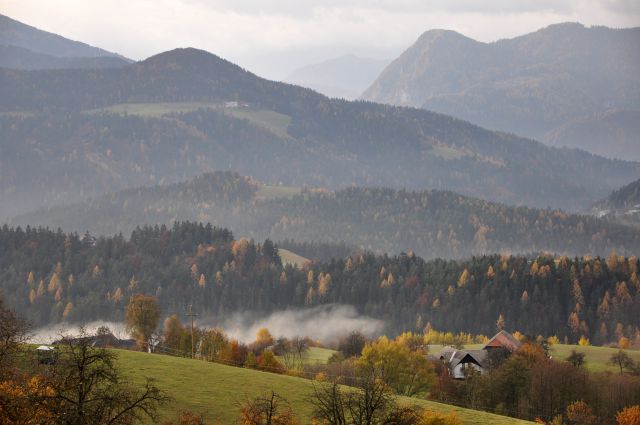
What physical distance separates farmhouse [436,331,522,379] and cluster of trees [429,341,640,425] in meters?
15.7

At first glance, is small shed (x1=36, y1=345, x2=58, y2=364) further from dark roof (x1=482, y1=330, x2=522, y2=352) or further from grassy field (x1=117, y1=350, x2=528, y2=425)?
dark roof (x1=482, y1=330, x2=522, y2=352)

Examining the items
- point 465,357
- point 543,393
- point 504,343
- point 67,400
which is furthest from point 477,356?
point 67,400

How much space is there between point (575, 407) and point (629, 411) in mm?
9762

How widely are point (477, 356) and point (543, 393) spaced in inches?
1399

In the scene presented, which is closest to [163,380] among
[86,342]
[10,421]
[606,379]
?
[86,342]

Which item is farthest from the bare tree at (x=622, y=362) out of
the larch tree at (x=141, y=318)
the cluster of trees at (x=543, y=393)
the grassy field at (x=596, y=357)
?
the larch tree at (x=141, y=318)

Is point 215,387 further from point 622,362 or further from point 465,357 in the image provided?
point 622,362

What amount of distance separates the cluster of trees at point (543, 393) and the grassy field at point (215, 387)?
27.8 m

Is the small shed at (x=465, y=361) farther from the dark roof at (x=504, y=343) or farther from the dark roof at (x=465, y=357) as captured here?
the dark roof at (x=504, y=343)

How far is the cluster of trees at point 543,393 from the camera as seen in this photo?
462ft

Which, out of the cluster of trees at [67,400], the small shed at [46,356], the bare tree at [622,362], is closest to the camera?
the cluster of trees at [67,400]

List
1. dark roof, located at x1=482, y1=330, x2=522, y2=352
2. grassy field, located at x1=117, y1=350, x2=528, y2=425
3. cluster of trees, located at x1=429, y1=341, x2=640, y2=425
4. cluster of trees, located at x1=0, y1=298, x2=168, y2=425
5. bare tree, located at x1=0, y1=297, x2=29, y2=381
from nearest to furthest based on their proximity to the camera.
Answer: cluster of trees, located at x1=0, y1=298, x2=168, y2=425 → bare tree, located at x1=0, y1=297, x2=29, y2=381 → grassy field, located at x1=117, y1=350, x2=528, y2=425 → cluster of trees, located at x1=429, y1=341, x2=640, y2=425 → dark roof, located at x1=482, y1=330, x2=522, y2=352

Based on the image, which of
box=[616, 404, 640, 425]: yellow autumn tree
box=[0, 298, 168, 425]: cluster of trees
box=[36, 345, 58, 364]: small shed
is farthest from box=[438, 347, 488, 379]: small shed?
box=[0, 298, 168, 425]: cluster of trees

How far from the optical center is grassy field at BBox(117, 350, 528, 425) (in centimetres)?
10125
